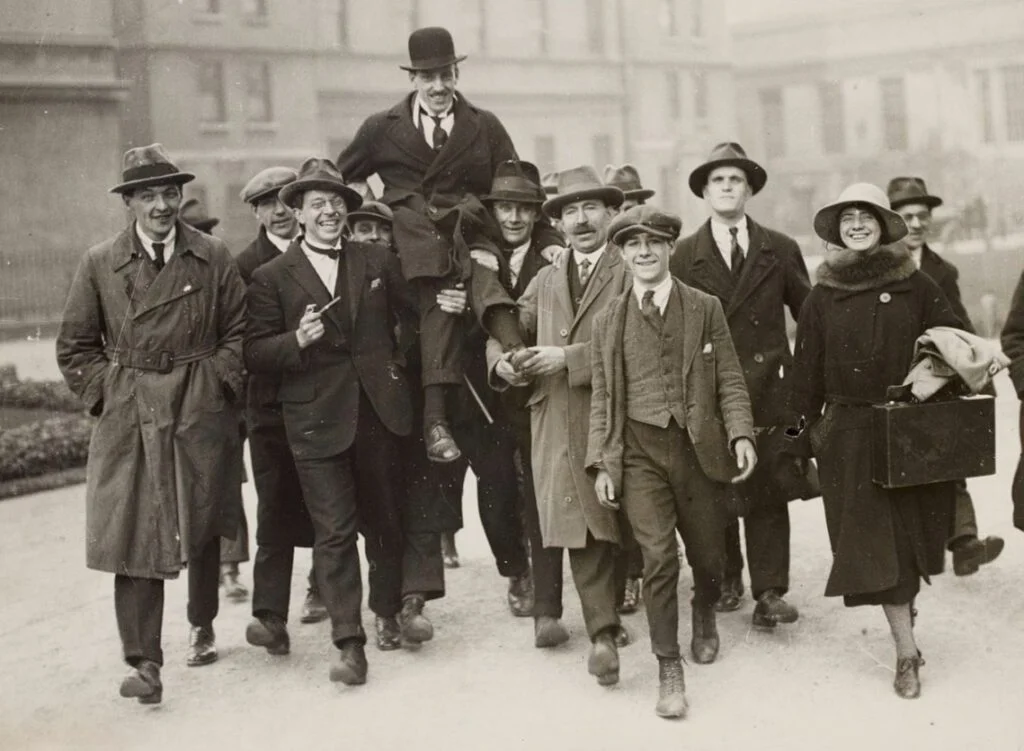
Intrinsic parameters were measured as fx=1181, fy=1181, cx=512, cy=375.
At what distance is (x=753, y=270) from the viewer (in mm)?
6098

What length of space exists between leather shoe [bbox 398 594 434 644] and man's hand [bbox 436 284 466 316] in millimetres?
1515

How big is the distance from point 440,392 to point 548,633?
1.34m

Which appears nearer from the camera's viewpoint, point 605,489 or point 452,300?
point 605,489

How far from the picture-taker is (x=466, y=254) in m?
6.14

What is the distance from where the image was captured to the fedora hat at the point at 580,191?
5703 millimetres

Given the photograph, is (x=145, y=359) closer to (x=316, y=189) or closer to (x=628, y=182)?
(x=316, y=189)

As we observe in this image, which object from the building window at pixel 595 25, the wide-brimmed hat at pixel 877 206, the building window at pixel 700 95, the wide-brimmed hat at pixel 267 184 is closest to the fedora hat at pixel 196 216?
the wide-brimmed hat at pixel 267 184

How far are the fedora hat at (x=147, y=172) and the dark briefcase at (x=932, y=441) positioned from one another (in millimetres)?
3378

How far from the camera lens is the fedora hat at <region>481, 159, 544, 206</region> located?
243 inches

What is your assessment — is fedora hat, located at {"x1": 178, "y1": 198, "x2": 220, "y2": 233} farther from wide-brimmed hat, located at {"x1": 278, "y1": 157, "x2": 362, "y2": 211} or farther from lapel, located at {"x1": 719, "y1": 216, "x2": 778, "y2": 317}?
lapel, located at {"x1": 719, "y1": 216, "x2": 778, "y2": 317}

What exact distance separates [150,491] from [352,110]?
22222mm

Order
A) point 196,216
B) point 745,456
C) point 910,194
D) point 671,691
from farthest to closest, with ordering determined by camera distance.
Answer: point 196,216, point 910,194, point 745,456, point 671,691

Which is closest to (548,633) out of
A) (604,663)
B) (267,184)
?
(604,663)

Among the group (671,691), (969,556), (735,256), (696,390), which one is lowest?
(671,691)
